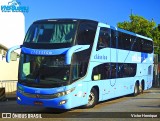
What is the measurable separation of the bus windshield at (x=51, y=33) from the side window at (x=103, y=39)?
82.1 inches

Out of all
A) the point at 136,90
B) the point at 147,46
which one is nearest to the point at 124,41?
the point at 136,90

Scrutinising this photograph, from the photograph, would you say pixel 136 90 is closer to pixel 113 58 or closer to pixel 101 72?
pixel 113 58

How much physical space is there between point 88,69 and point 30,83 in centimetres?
261

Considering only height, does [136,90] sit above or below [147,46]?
below

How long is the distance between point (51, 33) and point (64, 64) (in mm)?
1538

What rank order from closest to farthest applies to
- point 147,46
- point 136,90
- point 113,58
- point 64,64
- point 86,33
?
point 64,64, point 86,33, point 113,58, point 136,90, point 147,46

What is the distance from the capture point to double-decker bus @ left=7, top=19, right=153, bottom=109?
15.3 m

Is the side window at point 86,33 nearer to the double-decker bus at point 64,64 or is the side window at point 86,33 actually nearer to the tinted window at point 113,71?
the double-decker bus at point 64,64

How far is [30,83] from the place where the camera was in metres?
15.6

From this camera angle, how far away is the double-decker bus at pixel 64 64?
15.3m

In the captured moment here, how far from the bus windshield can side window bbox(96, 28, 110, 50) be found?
6.84 ft

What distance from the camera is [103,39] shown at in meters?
18.4

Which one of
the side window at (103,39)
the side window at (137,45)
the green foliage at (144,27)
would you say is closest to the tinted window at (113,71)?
the side window at (103,39)

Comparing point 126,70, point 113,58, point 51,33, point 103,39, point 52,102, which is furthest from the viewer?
point 126,70
